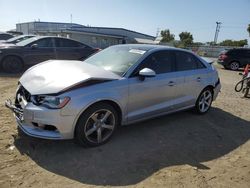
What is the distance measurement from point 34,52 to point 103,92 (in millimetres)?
7993

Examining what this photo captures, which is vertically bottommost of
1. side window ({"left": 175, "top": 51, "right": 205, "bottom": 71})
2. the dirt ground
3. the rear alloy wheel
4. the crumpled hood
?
the dirt ground

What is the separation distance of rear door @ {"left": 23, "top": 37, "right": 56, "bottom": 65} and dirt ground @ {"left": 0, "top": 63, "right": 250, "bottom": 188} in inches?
231

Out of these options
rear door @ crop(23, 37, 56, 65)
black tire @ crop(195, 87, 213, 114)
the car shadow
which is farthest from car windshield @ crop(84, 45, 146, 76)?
rear door @ crop(23, 37, 56, 65)

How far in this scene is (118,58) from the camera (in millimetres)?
5230

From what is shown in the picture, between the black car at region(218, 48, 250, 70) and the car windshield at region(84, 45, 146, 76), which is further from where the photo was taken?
the black car at region(218, 48, 250, 70)

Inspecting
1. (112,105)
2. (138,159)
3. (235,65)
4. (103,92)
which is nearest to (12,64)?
(112,105)

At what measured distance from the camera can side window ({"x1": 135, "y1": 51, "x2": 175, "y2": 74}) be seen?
16.7 ft

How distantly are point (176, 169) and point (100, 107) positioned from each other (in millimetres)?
1435

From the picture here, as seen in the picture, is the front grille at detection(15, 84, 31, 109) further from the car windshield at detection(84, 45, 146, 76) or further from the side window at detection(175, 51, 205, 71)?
the side window at detection(175, 51, 205, 71)

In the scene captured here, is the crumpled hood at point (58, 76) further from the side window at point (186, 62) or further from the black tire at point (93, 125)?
the side window at point (186, 62)

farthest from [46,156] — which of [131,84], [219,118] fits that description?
[219,118]

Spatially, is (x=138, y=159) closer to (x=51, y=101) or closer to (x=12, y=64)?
(x=51, y=101)

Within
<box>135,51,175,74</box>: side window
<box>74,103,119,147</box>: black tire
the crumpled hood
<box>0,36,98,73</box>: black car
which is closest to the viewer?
the crumpled hood

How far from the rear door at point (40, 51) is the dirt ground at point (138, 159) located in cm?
587
